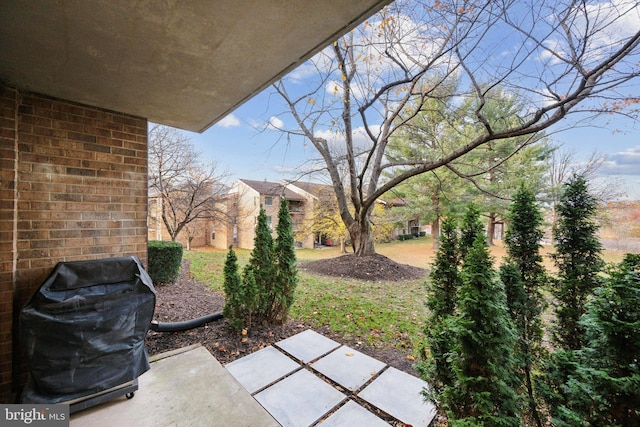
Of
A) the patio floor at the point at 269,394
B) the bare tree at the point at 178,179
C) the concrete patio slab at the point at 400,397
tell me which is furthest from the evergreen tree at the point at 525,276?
the bare tree at the point at 178,179

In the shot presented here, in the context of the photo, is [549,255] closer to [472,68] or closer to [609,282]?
[609,282]

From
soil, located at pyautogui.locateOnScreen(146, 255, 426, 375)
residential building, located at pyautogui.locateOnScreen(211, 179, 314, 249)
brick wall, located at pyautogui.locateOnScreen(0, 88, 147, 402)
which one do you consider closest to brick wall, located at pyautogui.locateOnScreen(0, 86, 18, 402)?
brick wall, located at pyautogui.locateOnScreen(0, 88, 147, 402)

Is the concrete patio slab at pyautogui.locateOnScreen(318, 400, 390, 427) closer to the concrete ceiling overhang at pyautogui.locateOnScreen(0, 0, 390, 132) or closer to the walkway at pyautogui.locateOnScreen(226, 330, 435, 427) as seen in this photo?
the walkway at pyautogui.locateOnScreen(226, 330, 435, 427)

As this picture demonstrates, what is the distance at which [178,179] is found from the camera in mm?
8164

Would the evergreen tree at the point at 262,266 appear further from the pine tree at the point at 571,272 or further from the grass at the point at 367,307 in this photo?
the pine tree at the point at 571,272

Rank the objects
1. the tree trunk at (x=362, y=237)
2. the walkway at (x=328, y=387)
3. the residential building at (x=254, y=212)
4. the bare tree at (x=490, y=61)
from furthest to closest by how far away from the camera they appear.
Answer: the residential building at (x=254, y=212), the tree trunk at (x=362, y=237), the bare tree at (x=490, y=61), the walkway at (x=328, y=387)

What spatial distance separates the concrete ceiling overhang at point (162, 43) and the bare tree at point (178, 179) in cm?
613

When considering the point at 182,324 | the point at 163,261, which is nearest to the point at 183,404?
the point at 182,324

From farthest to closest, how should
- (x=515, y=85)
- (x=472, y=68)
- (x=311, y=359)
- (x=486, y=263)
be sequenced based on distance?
(x=472, y=68) → (x=515, y=85) → (x=311, y=359) → (x=486, y=263)

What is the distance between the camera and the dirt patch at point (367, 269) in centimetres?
694

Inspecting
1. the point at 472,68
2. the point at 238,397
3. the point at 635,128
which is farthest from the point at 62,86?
the point at 635,128

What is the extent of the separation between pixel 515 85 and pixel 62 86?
560 cm

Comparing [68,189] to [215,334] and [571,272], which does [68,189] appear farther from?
[571,272]

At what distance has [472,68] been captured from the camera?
161 inches
